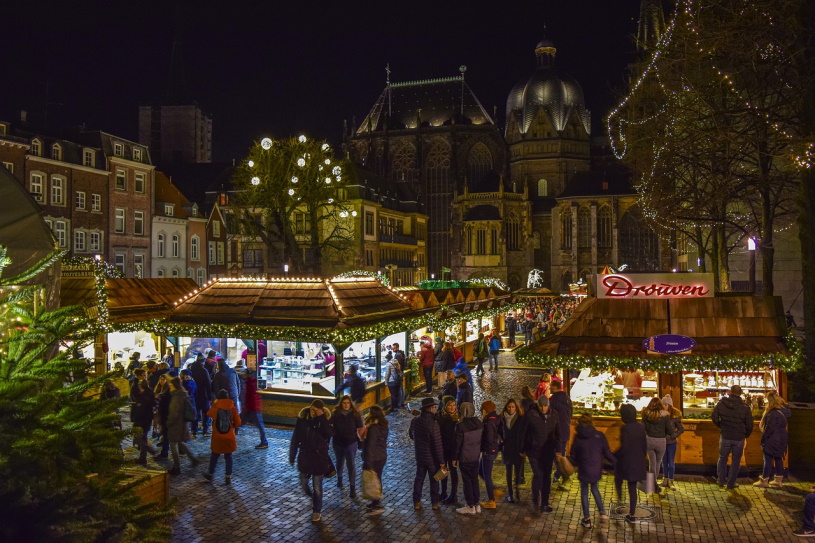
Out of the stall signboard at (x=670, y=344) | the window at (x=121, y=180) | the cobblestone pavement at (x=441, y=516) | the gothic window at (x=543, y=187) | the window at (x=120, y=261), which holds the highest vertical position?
the gothic window at (x=543, y=187)

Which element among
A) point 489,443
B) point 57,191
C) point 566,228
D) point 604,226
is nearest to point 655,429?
point 489,443

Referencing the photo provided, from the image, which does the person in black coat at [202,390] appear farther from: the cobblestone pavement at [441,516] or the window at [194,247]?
the window at [194,247]

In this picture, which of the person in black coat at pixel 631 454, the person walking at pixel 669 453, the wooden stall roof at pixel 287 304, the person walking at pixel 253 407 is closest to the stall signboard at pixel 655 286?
the person walking at pixel 669 453

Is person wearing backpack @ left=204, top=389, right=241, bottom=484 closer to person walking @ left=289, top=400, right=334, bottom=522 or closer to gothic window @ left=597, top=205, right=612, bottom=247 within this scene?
person walking @ left=289, top=400, right=334, bottom=522

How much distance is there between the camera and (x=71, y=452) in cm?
477

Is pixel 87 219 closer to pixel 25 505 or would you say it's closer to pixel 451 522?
Result: pixel 451 522

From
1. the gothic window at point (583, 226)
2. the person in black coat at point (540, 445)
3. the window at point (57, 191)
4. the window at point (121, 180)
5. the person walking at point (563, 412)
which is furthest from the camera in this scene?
the gothic window at point (583, 226)

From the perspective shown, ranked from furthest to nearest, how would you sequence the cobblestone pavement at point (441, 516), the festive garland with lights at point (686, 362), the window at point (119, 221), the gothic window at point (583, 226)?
the gothic window at point (583, 226), the window at point (119, 221), the festive garland with lights at point (686, 362), the cobblestone pavement at point (441, 516)

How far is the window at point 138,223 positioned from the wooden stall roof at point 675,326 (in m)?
38.1

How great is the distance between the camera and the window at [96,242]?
4116 cm

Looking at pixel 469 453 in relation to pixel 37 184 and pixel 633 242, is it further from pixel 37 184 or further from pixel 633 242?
pixel 633 242

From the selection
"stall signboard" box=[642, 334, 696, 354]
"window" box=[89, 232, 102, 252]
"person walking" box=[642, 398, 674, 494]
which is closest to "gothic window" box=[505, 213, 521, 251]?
"window" box=[89, 232, 102, 252]

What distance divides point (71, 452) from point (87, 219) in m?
39.6

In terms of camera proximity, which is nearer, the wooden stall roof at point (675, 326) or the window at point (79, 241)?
the wooden stall roof at point (675, 326)
